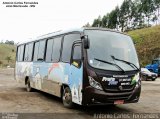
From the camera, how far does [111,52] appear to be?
10891 millimetres

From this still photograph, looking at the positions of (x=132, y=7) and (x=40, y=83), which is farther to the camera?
(x=132, y=7)

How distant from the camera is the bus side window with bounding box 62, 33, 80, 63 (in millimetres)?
11599

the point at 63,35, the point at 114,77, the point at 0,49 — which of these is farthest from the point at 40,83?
the point at 0,49

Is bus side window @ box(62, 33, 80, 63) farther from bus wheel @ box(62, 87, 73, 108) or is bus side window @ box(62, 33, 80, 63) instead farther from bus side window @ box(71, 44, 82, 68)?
bus wheel @ box(62, 87, 73, 108)

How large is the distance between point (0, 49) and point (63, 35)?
136493 millimetres

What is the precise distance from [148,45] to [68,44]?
52.1 m

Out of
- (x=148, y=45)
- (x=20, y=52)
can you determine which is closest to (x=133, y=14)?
(x=148, y=45)

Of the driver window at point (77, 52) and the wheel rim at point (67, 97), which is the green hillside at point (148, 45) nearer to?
the wheel rim at point (67, 97)

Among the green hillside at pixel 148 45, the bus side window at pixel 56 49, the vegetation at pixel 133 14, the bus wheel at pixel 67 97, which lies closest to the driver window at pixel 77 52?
the bus wheel at pixel 67 97

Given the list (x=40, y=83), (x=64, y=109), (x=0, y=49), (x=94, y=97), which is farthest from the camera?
(x=0, y=49)

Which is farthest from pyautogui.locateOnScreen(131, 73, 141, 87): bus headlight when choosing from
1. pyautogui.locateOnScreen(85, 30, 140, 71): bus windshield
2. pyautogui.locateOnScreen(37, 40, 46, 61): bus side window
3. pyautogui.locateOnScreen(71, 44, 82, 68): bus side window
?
pyautogui.locateOnScreen(37, 40, 46, 61): bus side window

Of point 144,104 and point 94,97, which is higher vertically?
point 94,97

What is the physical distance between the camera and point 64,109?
11.7 metres

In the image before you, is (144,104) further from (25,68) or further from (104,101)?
(25,68)
